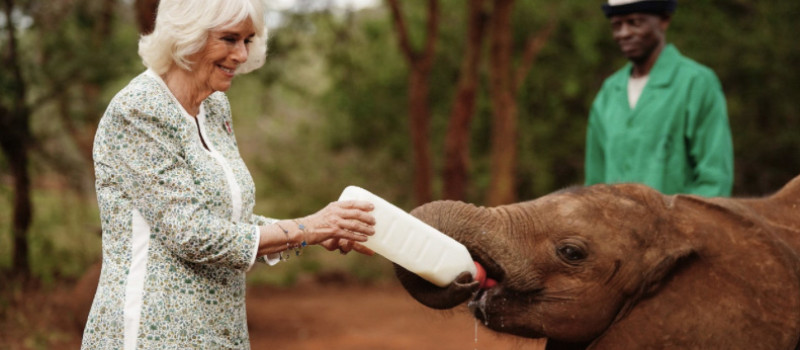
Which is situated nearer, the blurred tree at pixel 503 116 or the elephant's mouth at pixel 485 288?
the elephant's mouth at pixel 485 288

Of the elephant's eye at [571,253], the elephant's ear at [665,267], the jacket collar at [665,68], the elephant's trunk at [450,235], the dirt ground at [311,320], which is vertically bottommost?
the dirt ground at [311,320]

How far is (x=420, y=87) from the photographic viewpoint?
14820 mm

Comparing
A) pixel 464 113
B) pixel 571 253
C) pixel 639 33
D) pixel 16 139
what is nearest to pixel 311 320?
pixel 464 113

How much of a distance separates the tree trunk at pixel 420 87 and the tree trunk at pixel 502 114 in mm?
1012

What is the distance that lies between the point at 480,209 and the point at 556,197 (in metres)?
0.34

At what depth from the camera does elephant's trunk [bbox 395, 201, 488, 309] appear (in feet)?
11.1

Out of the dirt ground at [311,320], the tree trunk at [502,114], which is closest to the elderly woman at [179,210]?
the dirt ground at [311,320]

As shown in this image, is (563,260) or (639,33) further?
(639,33)

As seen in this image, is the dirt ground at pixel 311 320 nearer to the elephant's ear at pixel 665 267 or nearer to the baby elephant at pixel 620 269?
the baby elephant at pixel 620 269

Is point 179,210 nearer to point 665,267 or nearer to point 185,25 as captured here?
point 185,25

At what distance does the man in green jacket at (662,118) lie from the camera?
15.7 feet

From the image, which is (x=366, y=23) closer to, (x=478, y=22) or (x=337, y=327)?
(x=478, y=22)

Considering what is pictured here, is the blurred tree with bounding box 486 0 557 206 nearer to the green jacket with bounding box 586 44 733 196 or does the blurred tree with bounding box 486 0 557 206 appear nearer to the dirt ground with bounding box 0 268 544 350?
the dirt ground with bounding box 0 268 544 350

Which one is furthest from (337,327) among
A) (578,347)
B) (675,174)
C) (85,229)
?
(578,347)
